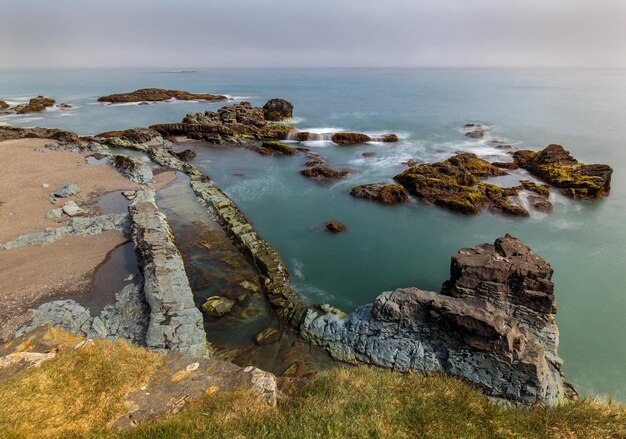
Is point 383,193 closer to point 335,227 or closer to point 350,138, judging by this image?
point 335,227

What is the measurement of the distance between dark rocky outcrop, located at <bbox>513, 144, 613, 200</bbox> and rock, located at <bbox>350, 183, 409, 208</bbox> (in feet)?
44.7

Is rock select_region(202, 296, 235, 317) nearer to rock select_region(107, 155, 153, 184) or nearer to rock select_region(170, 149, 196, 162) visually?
rock select_region(107, 155, 153, 184)

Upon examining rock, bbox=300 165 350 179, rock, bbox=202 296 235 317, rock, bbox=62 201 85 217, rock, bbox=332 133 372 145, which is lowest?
rock, bbox=202 296 235 317

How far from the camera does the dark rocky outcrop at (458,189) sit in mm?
22922

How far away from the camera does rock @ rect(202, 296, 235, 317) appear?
12898mm

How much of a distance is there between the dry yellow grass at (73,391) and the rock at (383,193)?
20593 mm

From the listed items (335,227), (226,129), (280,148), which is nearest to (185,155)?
(280,148)

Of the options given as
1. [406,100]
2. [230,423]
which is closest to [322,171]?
[230,423]

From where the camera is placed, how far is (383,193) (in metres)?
24.7

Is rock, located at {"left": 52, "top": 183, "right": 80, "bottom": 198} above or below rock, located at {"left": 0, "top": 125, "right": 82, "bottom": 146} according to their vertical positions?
below

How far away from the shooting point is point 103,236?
1772 cm

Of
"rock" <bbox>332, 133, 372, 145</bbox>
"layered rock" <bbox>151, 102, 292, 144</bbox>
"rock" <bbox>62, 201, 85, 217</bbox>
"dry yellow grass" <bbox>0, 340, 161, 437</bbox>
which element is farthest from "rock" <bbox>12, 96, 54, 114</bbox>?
"dry yellow grass" <bbox>0, 340, 161, 437</bbox>

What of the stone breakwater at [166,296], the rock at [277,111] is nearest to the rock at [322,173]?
the stone breakwater at [166,296]

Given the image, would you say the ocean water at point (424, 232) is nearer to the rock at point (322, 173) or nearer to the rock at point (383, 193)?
the rock at point (383, 193)
